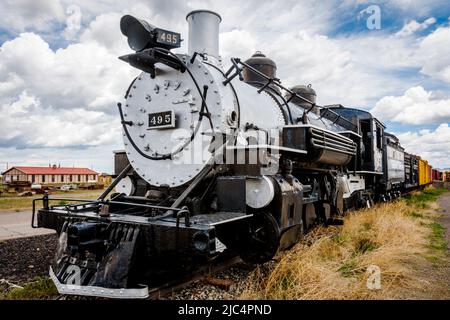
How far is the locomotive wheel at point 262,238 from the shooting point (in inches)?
160

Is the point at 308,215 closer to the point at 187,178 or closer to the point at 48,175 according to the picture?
the point at 187,178

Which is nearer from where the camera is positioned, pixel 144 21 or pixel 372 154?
pixel 144 21

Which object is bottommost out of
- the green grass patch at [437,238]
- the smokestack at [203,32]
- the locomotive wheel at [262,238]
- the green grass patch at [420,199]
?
the green grass patch at [437,238]

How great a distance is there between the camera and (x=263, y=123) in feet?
16.9

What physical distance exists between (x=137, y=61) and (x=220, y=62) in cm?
110

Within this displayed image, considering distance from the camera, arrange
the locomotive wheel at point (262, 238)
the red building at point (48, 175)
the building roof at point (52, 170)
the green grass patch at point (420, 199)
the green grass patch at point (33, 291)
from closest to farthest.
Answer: the green grass patch at point (33, 291)
the locomotive wheel at point (262, 238)
the green grass patch at point (420, 199)
the red building at point (48, 175)
the building roof at point (52, 170)

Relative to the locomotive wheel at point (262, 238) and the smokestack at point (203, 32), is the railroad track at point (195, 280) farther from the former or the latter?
the smokestack at point (203, 32)

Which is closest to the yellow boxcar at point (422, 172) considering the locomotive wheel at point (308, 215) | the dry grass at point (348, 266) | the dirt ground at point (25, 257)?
the dry grass at point (348, 266)

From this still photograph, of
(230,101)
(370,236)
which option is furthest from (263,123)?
(370,236)

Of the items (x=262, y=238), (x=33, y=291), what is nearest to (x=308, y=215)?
(x=262, y=238)

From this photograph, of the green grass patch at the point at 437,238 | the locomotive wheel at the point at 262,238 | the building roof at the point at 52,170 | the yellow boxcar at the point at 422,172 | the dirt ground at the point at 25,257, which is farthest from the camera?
the building roof at the point at 52,170

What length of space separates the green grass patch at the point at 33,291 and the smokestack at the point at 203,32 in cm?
340

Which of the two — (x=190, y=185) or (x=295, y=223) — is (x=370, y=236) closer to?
(x=295, y=223)

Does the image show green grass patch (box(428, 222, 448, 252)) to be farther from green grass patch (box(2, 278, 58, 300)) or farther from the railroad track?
green grass patch (box(2, 278, 58, 300))
